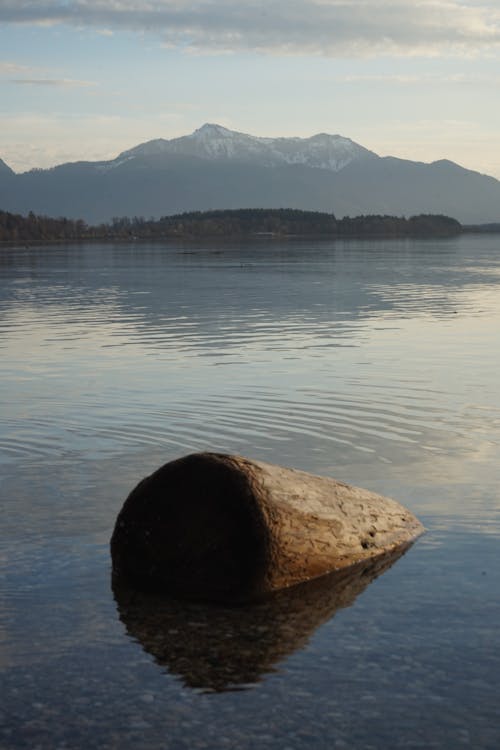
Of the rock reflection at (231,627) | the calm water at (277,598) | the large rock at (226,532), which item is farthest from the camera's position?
the large rock at (226,532)

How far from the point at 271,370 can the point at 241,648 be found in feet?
50.7

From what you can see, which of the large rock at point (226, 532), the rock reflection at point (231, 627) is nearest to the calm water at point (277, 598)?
the rock reflection at point (231, 627)

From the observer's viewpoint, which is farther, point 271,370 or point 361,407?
point 271,370

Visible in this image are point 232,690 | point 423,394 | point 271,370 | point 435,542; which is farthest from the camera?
point 271,370

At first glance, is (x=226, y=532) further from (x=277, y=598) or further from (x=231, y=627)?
(x=231, y=627)

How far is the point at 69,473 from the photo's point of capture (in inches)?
574

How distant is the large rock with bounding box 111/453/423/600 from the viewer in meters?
10.5

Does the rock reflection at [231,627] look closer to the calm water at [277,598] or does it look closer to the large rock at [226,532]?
the calm water at [277,598]

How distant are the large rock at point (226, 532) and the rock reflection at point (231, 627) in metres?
0.24

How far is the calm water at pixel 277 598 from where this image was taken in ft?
25.6

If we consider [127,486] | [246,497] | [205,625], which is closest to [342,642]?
[205,625]

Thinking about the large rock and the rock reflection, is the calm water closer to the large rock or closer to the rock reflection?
the rock reflection

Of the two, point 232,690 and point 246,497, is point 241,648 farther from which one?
point 246,497

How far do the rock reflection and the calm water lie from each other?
0.03 m
